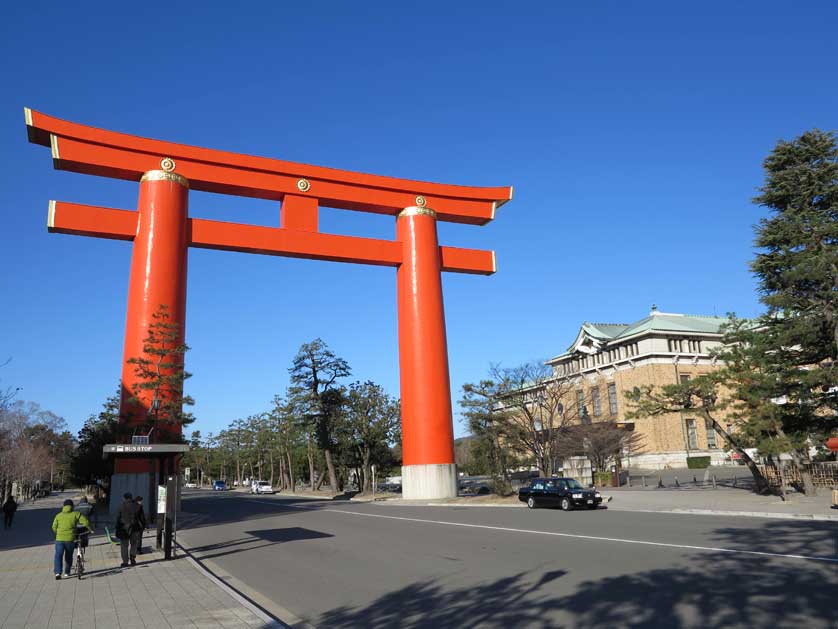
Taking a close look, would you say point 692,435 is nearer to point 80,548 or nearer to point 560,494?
point 560,494

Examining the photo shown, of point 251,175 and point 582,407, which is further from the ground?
point 251,175

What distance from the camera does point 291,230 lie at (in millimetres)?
33406

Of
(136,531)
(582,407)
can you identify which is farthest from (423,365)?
(582,407)

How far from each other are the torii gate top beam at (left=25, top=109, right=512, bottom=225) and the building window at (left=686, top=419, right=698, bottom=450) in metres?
38.0

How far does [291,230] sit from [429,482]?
15.6 metres

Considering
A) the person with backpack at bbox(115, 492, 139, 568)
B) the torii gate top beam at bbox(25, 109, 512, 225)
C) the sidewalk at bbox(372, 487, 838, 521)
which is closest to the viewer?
the person with backpack at bbox(115, 492, 139, 568)

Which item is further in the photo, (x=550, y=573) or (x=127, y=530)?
(x=127, y=530)

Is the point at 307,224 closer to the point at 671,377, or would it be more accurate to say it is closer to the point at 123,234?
the point at 123,234

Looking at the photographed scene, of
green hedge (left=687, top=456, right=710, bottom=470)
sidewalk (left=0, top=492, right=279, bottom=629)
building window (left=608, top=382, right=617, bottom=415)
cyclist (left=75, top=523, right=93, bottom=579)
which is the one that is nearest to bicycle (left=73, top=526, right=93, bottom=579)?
cyclist (left=75, top=523, right=93, bottom=579)

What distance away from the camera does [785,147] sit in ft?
95.3

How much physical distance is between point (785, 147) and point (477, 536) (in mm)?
23367

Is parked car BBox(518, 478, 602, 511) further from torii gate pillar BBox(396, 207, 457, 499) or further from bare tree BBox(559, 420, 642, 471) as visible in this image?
bare tree BBox(559, 420, 642, 471)

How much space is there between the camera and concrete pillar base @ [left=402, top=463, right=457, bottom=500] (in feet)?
117

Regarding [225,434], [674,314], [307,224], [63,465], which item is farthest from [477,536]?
[225,434]
